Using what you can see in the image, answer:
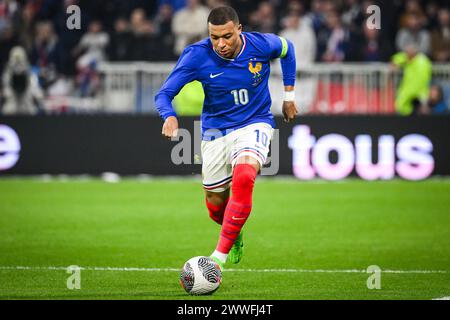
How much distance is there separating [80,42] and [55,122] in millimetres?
2924

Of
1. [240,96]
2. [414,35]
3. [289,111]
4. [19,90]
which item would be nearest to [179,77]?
[240,96]

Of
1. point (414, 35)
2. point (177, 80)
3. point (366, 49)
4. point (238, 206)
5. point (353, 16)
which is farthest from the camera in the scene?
point (353, 16)

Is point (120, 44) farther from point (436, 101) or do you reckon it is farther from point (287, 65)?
point (287, 65)

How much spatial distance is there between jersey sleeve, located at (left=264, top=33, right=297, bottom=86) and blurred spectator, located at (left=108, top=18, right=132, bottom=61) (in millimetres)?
11767

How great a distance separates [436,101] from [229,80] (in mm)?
11788

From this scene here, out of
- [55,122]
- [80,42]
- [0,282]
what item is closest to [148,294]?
[0,282]

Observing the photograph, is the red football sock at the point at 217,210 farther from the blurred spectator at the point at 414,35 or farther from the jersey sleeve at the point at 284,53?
the blurred spectator at the point at 414,35

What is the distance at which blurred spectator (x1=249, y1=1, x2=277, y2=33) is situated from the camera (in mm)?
21375

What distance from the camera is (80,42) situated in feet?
71.8

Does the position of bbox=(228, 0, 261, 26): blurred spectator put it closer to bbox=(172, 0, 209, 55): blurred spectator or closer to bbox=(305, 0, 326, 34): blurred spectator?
bbox=(172, 0, 209, 55): blurred spectator

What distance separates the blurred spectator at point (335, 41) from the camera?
70.1 feet

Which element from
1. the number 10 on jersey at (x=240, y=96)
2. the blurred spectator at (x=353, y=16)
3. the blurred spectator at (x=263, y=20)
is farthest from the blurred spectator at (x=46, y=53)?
the number 10 on jersey at (x=240, y=96)

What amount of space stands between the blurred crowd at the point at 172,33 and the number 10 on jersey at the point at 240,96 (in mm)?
11165

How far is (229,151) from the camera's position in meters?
9.32
